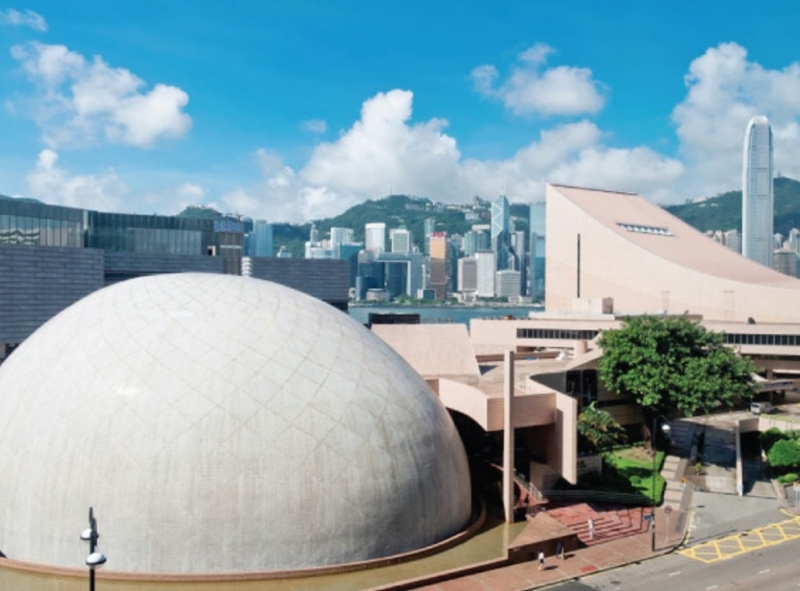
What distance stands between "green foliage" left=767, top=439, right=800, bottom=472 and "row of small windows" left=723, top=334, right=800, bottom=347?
26.8m

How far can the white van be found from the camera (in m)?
57.9

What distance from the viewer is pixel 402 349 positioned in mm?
50562

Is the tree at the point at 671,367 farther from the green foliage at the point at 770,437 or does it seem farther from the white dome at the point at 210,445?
the white dome at the point at 210,445

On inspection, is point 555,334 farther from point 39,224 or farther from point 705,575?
point 39,224

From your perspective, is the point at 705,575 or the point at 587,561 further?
the point at 587,561

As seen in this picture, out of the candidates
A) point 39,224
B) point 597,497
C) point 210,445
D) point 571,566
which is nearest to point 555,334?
point 597,497

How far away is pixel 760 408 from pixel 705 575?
3386 cm

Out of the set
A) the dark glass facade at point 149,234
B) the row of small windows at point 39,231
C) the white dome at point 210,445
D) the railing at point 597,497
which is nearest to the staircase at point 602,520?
the railing at point 597,497

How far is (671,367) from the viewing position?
47.0 metres

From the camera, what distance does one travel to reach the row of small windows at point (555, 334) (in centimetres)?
7562

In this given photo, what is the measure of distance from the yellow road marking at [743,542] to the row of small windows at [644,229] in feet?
206

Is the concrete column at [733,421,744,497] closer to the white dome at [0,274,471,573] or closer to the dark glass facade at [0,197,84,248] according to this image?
the white dome at [0,274,471,573]

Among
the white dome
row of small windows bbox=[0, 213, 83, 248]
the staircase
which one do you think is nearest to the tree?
the staircase

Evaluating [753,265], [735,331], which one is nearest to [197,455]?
[735,331]
